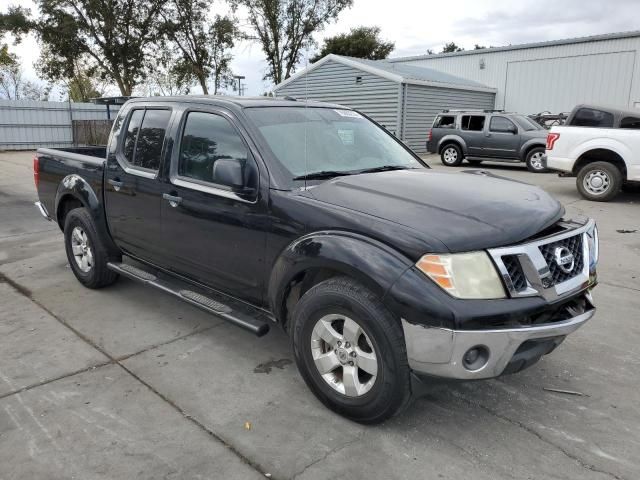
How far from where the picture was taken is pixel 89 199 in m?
4.86

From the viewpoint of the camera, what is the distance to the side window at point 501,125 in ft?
52.4

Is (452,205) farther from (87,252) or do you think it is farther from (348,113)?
(87,252)

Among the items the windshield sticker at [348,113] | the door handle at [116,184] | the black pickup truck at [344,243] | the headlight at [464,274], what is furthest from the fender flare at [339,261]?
the door handle at [116,184]

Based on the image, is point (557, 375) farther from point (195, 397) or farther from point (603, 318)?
point (195, 397)

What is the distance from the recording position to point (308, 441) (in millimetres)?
2814

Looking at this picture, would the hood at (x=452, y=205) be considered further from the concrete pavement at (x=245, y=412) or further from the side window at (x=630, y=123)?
the side window at (x=630, y=123)

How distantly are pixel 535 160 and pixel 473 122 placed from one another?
7.74 feet

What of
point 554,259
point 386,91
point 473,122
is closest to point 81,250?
point 554,259

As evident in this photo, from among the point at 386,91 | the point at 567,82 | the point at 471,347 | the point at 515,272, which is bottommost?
the point at 471,347

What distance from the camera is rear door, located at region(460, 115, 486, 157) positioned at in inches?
651

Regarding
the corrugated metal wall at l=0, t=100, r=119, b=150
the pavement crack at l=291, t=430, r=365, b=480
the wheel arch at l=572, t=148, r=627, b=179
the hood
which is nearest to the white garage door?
the wheel arch at l=572, t=148, r=627, b=179

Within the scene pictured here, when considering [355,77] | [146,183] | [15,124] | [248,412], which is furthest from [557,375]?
[15,124]

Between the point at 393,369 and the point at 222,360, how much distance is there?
5.07 feet

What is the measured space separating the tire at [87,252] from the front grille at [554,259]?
3773mm
